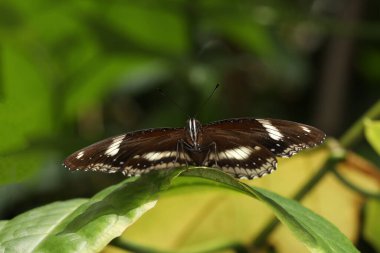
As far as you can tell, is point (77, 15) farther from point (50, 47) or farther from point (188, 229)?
point (188, 229)

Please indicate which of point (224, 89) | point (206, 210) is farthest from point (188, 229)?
point (224, 89)

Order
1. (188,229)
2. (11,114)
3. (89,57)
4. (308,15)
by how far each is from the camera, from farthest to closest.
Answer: (89,57), (308,15), (188,229), (11,114)

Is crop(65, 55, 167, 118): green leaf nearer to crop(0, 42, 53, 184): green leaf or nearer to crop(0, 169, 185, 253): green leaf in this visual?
crop(0, 42, 53, 184): green leaf

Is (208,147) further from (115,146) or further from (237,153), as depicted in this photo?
(115,146)

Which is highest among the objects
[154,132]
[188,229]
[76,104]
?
[154,132]

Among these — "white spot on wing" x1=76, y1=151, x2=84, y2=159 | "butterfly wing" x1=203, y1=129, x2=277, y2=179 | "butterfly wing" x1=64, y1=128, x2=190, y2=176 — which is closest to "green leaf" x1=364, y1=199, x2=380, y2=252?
"butterfly wing" x1=203, y1=129, x2=277, y2=179

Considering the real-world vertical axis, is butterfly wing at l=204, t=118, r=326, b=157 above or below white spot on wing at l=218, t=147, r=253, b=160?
above

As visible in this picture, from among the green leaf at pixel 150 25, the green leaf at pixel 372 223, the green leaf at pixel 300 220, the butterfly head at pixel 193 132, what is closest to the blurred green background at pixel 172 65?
the green leaf at pixel 150 25

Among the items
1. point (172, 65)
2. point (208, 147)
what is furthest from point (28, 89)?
point (208, 147)
